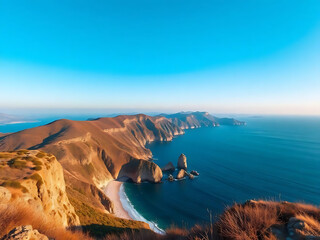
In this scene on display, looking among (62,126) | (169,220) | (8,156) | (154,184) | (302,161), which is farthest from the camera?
(62,126)

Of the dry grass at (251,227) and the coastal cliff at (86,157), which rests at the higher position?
the dry grass at (251,227)

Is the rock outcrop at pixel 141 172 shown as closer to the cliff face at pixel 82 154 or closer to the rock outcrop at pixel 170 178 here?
the cliff face at pixel 82 154

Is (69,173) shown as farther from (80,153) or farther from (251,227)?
(251,227)

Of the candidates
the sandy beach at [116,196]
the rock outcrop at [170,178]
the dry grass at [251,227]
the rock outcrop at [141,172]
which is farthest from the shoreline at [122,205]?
the dry grass at [251,227]

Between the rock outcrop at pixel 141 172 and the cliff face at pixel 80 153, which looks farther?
the rock outcrop at pixel 141 172

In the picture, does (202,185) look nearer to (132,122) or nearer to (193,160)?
(193,160)

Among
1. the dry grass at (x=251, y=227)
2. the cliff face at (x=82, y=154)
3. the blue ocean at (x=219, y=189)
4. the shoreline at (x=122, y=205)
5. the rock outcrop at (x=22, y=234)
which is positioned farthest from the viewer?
the cliff face at (x=82, y=154)

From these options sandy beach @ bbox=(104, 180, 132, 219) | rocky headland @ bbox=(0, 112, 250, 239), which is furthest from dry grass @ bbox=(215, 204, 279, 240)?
sandy beach @ bbox=(104, 180, 132, 219)

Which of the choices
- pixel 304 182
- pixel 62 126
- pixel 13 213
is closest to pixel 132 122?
pixel 62 126
